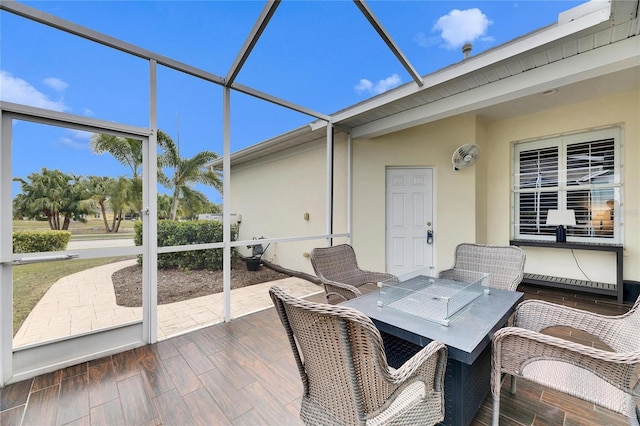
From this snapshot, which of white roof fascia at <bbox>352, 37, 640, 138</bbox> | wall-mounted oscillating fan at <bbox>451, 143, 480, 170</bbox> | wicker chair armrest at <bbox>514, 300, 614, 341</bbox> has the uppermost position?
white roof fascia at <bbox>352, 37, 640, 138</bbox>

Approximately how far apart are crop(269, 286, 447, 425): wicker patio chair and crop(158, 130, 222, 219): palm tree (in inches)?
89.0

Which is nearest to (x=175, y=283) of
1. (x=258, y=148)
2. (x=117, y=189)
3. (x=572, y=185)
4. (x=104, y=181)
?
(x=117, y=189)

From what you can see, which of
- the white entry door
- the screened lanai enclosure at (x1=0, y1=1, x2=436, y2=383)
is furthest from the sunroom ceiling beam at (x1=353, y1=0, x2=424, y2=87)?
the white entry door

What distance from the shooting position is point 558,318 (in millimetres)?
1726

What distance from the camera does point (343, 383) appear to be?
1083 mm

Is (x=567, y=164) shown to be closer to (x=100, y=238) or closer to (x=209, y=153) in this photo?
(x=209, y=153)

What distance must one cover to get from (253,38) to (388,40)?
1.31 m

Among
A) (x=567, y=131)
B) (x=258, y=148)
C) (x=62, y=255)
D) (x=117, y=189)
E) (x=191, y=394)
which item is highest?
(x=567, y=131)

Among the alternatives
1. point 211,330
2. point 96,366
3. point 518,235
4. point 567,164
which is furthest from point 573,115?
point 96,366

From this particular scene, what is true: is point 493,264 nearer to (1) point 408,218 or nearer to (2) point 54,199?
(1) point 408,218

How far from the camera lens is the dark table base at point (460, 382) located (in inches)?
57.7

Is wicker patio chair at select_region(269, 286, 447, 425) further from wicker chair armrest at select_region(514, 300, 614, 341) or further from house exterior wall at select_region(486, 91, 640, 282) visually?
house exterior wall at select_region(486, 91, 640, 282)

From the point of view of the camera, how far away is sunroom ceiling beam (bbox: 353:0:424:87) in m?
2.27

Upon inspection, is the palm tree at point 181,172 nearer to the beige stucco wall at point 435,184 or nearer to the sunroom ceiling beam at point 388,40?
the sunroom ceiling beam at point 388,40
